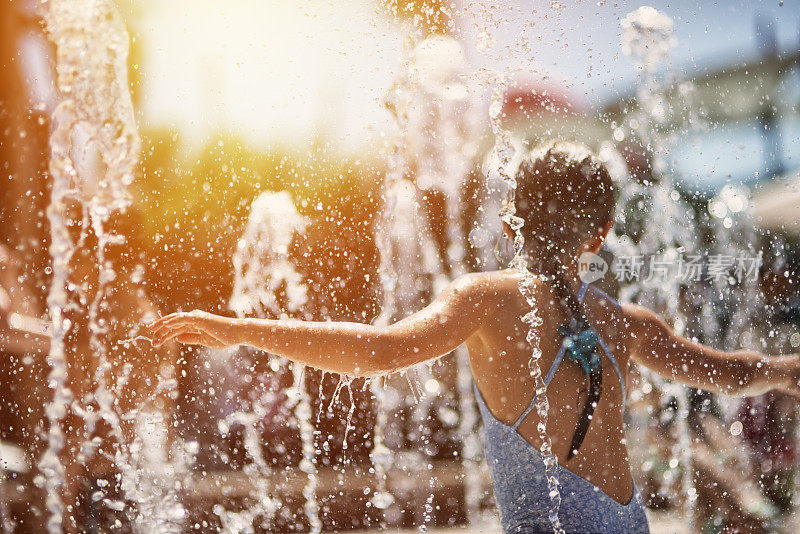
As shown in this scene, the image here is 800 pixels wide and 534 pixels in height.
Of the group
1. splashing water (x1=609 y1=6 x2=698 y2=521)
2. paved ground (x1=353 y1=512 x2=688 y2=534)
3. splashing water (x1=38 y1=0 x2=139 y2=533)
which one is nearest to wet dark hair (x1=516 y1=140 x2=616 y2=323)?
paved ground (x1=353 y1=512 x2=688 y2=534)

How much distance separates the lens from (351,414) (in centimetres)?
619

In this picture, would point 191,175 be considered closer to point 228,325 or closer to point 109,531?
point 109,531

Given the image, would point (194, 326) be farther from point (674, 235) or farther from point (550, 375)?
point (674, 235)

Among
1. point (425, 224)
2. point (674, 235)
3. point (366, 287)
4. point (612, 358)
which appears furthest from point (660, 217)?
point (612, 358)

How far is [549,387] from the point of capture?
150 cm

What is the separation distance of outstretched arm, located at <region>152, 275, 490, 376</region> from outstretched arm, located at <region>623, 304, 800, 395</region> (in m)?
0.51

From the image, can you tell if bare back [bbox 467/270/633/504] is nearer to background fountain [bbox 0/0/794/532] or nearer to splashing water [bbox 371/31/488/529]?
background fountain [bbox 0/0/794/532]

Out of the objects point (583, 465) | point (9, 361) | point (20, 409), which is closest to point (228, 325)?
point (583, 465)

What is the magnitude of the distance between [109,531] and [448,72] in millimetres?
3080

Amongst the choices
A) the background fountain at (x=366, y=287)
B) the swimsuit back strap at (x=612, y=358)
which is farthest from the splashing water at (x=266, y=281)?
the swimsuit back strap at (x=612, y=358)

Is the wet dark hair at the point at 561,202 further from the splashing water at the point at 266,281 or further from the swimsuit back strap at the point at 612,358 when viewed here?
the splashing water at the point at 266,281

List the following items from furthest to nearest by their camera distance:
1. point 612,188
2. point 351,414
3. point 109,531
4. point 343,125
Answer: point 351,414 → point 343,125 → point 109,531 → point 612,188

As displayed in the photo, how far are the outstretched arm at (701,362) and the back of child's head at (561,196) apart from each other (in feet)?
0.87

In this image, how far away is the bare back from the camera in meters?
1.49
